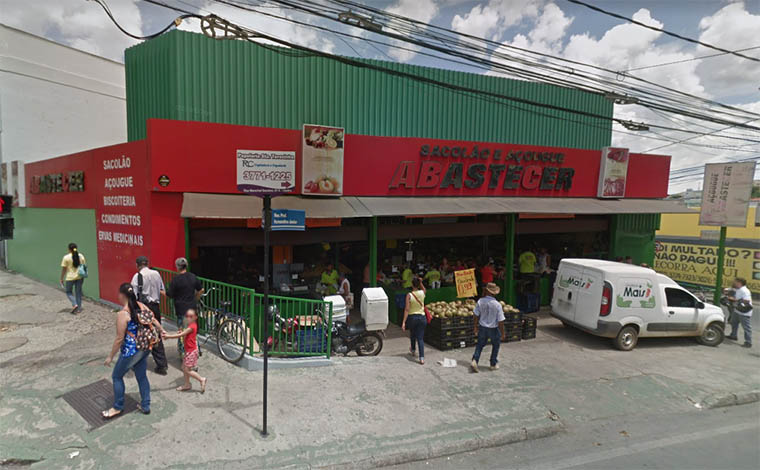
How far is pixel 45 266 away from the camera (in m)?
14.4

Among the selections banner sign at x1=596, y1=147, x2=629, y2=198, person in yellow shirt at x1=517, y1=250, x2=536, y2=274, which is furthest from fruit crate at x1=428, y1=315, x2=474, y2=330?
banner sign at x1=596, y1=147, x2=629, y2=198

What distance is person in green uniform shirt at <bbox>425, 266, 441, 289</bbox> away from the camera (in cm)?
1209

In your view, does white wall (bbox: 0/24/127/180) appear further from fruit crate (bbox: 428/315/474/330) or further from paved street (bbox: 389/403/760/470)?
paved street (bbox: 389/403/760/470)

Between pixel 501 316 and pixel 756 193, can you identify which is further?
pixel 756 193

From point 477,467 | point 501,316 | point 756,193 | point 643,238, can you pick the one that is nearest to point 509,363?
point 501,316

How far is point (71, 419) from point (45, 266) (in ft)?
39.6

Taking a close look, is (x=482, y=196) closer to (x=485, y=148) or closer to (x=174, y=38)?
(x=485, y=148)

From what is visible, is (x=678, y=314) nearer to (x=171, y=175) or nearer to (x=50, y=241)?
(x=171, y=175)

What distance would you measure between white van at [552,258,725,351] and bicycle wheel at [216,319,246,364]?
7.77 meters

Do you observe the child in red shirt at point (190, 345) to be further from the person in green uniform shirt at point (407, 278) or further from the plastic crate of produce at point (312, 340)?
the person in green uniform shirt at point (407, 278)

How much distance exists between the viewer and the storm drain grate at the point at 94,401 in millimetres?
5309

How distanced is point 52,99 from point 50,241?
302 inches

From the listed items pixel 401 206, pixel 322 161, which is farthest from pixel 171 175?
pixel 401 206

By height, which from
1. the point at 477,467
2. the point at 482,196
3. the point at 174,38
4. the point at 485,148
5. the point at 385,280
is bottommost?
the point at 477,467
